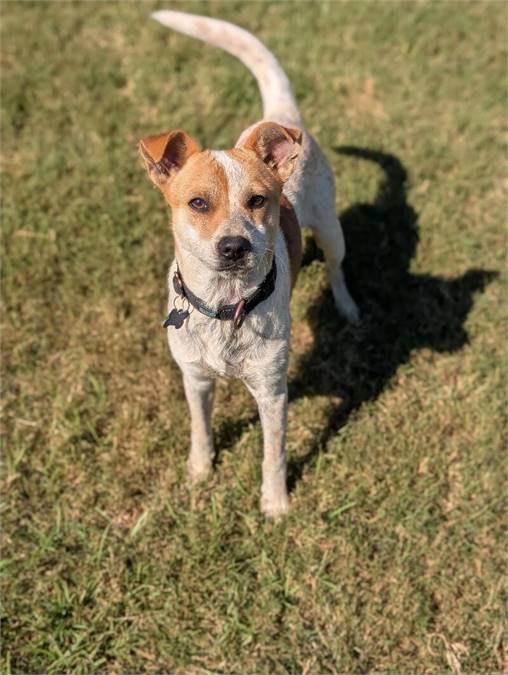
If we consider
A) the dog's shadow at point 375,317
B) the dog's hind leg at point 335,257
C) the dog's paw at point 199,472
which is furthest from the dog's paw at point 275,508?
the dog's hind leg at point 335,257

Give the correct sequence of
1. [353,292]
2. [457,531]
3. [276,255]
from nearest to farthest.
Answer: [276,255]
[457,531]
[353,292]

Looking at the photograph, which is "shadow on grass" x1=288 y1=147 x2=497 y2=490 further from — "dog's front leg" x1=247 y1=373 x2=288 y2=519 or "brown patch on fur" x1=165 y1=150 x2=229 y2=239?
"brown patch on fur" x1=165 y1=150 x2=229 y2=239

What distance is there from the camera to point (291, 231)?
4.34m

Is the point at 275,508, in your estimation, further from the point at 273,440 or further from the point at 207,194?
the point at 207,194

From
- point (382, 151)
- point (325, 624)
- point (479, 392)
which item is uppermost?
point (382, 151)

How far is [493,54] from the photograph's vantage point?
25.9 ft

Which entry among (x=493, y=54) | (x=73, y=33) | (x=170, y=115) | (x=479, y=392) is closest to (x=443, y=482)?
(x=479, y=392)

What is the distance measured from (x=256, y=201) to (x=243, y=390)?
6.60ft

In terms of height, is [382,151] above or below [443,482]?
above

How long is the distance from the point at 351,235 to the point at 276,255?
8.00ft

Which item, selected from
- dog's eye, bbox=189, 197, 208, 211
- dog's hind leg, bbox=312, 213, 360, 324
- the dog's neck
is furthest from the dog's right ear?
dog's hind leg, bbox=312, 213, 360, 324

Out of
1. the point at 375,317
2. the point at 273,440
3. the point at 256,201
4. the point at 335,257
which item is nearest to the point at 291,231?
the point at 256,201

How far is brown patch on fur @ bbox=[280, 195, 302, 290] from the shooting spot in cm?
428

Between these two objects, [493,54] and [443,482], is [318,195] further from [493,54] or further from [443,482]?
[493,54]
